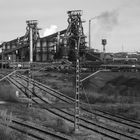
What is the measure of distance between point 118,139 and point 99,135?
Answer: 1352 millimetres

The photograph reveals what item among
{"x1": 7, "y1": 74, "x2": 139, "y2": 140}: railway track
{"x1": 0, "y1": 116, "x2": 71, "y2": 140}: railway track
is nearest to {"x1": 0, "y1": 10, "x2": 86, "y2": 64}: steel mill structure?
{"x1": 7, "y1": 74, "x2": 139, "y2": 140}: railway track

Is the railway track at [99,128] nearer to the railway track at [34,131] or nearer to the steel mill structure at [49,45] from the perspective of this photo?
the railway track at [34,131]

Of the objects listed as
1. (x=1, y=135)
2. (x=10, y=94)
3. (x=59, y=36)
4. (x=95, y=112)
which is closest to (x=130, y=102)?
(x=95, y=112)

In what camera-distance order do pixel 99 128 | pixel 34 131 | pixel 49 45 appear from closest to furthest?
pixel 34 131, pixel 99 128, pixel 49 45

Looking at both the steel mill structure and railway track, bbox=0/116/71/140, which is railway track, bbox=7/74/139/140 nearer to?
railway track, bbox=0/116/71/140

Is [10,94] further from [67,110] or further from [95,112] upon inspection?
[95,112]

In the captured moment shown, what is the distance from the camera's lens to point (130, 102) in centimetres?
2773

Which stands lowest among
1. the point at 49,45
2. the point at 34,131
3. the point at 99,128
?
the point at 99,128

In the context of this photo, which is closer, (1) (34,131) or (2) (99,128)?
(1) (34,131)

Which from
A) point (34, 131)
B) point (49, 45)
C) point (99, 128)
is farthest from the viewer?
point (49, 45)

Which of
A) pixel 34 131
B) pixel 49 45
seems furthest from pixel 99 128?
pixel 49 45

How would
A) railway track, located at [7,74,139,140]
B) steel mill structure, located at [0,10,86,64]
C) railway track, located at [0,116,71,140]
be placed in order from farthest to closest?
steel mill structure, located at [0,10,86,64] < railway track, located at [7,74,139,140] < railway track, located at [0,116,71,140]

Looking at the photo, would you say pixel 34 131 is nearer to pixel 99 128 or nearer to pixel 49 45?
pixel 99 128

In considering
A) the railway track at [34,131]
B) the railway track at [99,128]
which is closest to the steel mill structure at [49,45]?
the railway track at [99,128]
